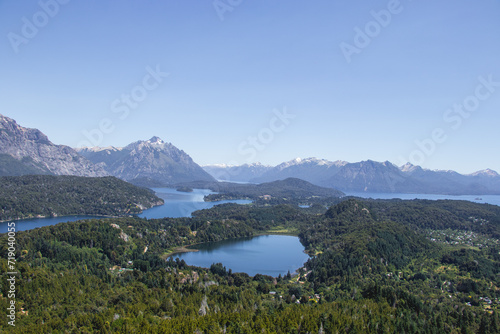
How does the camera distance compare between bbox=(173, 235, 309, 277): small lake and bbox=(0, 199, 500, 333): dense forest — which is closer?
bbox=(0, 199, 500, 333): dense forest

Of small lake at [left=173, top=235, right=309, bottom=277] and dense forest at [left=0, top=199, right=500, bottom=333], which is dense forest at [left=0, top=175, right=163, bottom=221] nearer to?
dense forest at [left=0, top=199, right=500, bottom=333]

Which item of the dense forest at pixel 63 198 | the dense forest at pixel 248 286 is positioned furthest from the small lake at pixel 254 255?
the dense forest at pixel 63 198

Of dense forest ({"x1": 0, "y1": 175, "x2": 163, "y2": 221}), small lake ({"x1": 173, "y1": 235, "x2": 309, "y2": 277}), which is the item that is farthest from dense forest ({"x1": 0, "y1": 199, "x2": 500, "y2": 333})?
dense forest ({"x1": 0, "y1": 175, "x2": 163, "y2": 221})

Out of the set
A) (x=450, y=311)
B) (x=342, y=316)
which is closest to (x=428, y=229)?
(x=450, y=311)

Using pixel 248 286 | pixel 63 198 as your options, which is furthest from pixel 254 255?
A: pixel 63 198

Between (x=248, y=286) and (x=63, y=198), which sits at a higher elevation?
(x=63, y=198)

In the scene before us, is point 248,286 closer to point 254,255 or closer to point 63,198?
point 254,255

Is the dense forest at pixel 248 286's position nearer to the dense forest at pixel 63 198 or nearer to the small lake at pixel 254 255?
the small lake at pixel 254 255

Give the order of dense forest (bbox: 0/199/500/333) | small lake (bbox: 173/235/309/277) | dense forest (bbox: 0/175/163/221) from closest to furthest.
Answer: dense forest (bbox: 0/199/500/333) → small lake (bbox: 173/235/309/277) → dense forest (bbox: 0/175/163/221)
